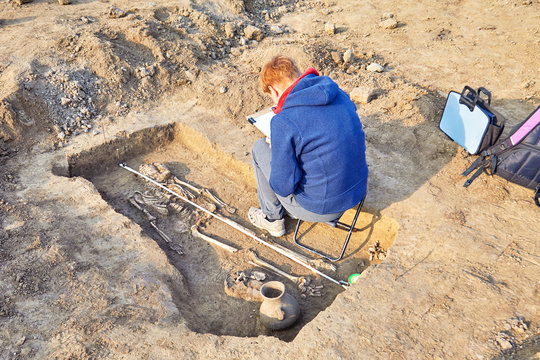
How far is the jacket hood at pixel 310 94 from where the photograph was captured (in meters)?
3.21

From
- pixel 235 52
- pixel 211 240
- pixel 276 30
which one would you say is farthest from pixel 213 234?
pixel 276 30

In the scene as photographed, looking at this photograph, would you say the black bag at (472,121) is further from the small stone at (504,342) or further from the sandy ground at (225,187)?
the small stone at (504,342)

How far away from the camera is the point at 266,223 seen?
4.69 meters

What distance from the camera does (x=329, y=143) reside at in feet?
11.0

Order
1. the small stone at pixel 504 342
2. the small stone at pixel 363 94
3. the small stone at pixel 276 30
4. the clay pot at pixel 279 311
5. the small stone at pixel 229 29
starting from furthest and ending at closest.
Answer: the small stone at pixel 276 30
the small stone at pixel 229 29
the small stone at pixel 363 94
the clay pot at pixel 279 311
the small stone at pixel 504 342

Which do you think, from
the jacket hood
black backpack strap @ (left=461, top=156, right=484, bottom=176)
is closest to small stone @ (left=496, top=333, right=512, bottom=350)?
black backpack strap @ (left=461, top=156, right=484, bottom=176)

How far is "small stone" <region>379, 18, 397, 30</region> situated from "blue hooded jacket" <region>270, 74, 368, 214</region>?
592 centimetres

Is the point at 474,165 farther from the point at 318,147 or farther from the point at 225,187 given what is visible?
the point at 225,187

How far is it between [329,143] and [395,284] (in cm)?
145

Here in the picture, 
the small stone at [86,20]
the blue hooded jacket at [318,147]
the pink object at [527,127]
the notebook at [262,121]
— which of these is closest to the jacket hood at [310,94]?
the blue hooded jacket at [318,147]

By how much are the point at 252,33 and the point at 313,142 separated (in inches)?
214

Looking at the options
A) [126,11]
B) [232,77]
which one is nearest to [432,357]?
[232,77]

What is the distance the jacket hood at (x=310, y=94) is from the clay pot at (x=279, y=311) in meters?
1.80

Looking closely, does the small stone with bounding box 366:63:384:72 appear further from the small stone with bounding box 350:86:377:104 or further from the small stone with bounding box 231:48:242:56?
the small stone with bounding box 231:48:242:56
